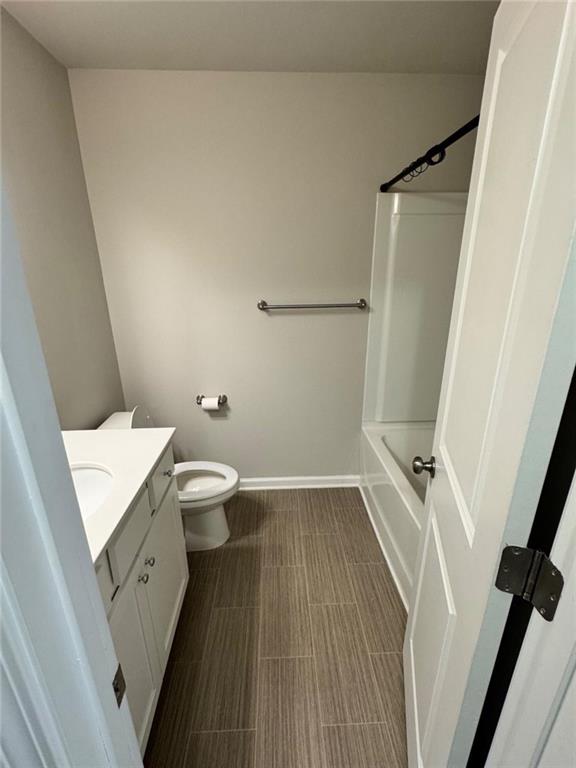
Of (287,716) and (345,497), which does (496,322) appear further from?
(345,497)

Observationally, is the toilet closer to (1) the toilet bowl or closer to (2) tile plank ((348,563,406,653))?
(1) the toilet bowl

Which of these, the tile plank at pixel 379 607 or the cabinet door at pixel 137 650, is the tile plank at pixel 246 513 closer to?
the tile plank at pixel 379 607

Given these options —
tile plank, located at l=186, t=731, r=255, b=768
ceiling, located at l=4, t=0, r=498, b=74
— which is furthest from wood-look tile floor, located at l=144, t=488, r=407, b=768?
ceiling, located at l=4, t=0, r=498, b=74

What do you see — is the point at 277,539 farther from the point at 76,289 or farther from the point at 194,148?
the point at 194,148

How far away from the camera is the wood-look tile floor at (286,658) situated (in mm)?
1217

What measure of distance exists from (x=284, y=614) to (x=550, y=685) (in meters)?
1.36

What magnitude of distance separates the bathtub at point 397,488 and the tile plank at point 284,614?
477 mm

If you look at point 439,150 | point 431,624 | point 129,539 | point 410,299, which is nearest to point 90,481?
point 129,539

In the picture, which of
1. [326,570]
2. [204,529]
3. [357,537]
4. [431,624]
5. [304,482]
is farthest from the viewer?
[304,482]

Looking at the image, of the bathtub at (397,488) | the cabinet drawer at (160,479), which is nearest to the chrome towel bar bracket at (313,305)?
the bathtub at (397,488)

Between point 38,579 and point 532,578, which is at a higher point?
point 38,579

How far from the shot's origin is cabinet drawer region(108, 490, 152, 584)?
0.98 metres

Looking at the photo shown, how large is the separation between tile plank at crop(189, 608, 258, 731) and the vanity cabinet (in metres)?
0.18

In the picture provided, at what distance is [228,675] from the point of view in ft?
4.66
